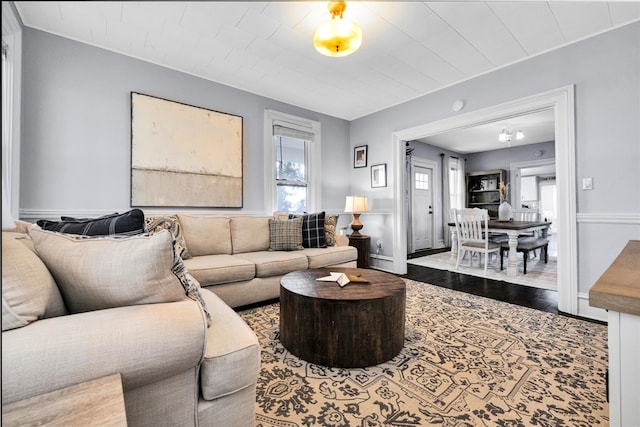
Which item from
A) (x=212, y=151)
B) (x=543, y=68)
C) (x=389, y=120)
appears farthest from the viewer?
(x=389, y=120)

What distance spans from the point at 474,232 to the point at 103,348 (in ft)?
13.7

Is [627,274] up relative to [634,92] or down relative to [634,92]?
down

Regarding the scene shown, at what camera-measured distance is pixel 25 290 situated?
2.50 ft

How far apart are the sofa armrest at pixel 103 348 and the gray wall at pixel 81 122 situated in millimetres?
1998

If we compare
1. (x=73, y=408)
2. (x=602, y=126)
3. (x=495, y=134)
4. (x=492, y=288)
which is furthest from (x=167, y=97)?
(x=495, y=134)

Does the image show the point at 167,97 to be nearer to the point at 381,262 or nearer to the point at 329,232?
the point at 329,232

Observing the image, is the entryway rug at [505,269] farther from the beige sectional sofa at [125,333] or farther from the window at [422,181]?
the beige sectional sofa at [125,333]

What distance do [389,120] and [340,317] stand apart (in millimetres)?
3111

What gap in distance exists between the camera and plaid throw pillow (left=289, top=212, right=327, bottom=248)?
128 inches

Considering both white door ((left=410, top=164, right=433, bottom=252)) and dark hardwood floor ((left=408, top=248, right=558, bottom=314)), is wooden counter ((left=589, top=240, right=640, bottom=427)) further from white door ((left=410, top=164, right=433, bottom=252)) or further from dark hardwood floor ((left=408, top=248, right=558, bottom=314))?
white door ((left=410, top=164, right=433, bottom=252))

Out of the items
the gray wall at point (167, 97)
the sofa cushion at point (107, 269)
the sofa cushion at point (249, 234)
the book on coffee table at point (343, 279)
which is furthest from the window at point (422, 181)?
the sofa cushion at point (107, 269)

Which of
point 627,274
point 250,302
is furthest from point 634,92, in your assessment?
point 250,302

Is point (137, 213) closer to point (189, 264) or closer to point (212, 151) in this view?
point (189, 264)

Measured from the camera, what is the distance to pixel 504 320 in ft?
7.38
